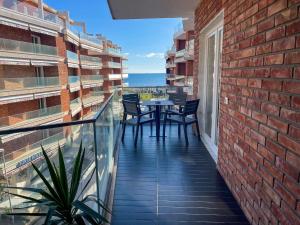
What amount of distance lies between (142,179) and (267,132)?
Result: 1.69m

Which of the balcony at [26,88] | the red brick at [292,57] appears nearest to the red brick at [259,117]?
the red brick at [292,57]

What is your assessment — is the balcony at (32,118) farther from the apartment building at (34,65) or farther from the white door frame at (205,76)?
the white door frame at (205,76)

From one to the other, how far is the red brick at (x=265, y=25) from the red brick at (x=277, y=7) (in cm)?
4

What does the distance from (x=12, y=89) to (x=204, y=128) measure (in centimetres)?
1031

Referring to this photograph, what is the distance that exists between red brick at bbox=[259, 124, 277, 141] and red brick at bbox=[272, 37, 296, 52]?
0.53 meters

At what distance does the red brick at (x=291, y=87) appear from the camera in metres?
1.11

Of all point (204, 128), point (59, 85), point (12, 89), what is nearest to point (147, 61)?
point (59, 85)

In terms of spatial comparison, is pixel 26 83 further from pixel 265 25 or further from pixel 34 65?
pixel 265 25

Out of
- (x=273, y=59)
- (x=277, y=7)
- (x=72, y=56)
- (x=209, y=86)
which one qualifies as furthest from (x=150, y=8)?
(x=72, y=56)

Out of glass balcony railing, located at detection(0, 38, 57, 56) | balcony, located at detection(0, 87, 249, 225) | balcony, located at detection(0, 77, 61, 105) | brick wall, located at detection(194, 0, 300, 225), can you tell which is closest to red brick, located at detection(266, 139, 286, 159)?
brick wall, located at detection(194, 0, 300, 225)

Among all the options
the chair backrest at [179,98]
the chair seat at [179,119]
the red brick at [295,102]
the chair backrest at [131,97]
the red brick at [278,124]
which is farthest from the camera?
the chair backrest at [131,97]

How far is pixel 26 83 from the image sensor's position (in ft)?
37.4

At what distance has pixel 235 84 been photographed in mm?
2135

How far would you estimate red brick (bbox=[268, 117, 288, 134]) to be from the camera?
1.24 m
